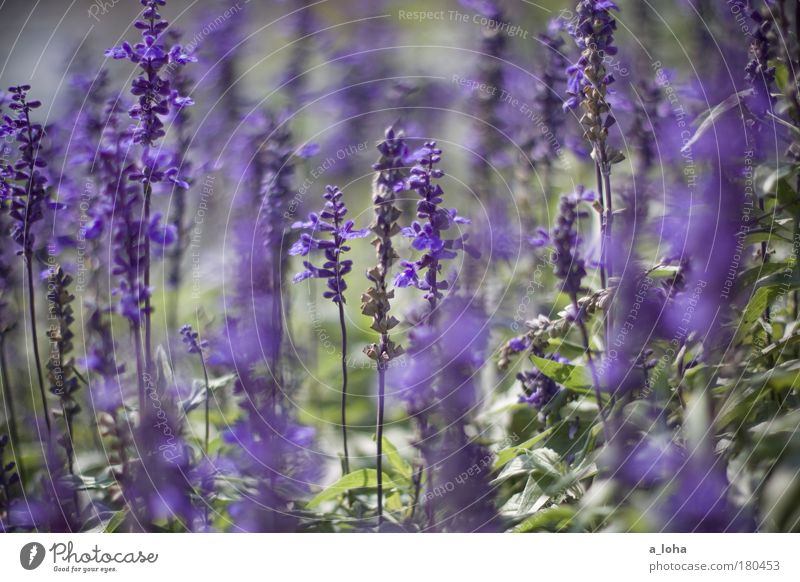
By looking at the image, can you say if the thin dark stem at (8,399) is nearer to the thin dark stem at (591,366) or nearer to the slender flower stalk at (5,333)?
the slender flower stalk at (5,333)

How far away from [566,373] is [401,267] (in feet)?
1.07

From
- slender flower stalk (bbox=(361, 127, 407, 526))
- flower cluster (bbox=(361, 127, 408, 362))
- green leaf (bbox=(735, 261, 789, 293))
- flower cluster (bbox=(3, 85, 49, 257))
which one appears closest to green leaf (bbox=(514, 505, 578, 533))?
slender flower stalk (bbox=(361, 127, 407, 526))

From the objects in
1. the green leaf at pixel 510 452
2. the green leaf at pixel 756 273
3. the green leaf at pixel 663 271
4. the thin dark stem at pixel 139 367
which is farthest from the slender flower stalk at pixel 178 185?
the green leaf at pixel 756 273

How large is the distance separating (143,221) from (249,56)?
372 millimetres

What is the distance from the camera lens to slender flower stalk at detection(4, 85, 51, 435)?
4.77 feet

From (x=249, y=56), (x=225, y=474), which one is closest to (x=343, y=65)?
(x=249, y=56)

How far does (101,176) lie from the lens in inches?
58.8

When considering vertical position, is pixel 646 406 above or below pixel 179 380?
below

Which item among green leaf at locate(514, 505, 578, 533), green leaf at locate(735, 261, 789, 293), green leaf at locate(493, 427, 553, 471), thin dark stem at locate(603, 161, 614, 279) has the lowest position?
green leaf at locate(514, 505, 578, 533)

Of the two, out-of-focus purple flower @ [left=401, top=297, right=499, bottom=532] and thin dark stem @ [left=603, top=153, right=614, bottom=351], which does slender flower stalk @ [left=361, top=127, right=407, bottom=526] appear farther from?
thin dark stem @ [left=603, top=153, right=614, bottom=351]

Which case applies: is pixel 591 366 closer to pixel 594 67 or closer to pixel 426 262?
pixel 426 262

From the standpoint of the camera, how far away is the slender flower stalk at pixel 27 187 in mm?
1455

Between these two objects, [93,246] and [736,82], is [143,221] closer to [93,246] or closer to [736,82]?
[93,246]

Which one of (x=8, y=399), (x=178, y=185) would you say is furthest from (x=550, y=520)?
(x=8, y=399)
